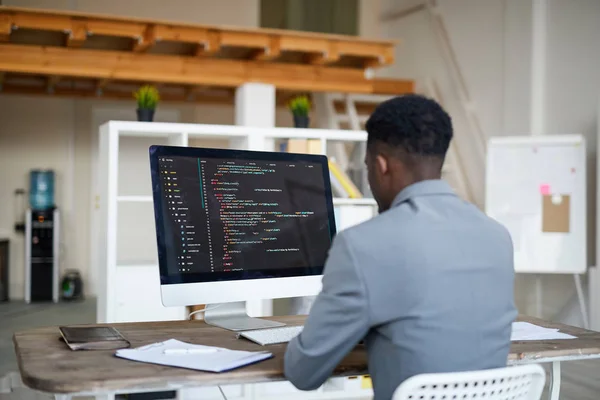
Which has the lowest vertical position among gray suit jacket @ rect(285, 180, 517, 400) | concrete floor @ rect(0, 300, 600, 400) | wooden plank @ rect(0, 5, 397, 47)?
concrete floor @ rect(0, 300, 600, 400)

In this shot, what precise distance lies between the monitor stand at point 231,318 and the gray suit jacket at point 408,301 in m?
0.62

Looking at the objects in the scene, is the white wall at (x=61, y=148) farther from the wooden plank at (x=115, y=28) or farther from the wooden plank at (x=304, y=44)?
the wooden plank at (x=304, y=44)

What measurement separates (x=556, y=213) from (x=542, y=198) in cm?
16

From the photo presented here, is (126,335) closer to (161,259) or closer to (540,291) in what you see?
(161,259)

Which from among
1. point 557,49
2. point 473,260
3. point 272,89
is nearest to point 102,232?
point 272,89

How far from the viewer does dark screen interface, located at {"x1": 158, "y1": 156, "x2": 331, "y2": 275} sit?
210 cm

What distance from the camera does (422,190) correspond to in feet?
5.12

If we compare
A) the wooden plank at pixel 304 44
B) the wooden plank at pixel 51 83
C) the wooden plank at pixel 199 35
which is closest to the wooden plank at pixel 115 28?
the wooden plank at pixel 199 35

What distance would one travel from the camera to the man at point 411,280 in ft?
4.75

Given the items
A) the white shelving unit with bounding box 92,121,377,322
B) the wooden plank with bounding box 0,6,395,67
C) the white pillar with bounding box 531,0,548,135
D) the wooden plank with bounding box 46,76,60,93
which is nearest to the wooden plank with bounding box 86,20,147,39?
the wooden plank with bounding box 0,6,395,67

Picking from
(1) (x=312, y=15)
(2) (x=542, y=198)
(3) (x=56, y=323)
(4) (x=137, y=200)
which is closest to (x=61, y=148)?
(3) (x=56, y=323)

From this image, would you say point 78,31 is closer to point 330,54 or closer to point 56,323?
point 330,54

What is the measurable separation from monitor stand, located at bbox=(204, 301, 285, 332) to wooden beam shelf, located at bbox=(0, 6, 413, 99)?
3862 mm

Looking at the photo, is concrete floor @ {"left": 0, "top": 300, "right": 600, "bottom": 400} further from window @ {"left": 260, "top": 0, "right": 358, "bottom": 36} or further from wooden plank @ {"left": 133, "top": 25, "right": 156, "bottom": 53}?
window @ {"left": 260, "top": 0, "right": 358, "bottom": 36}
